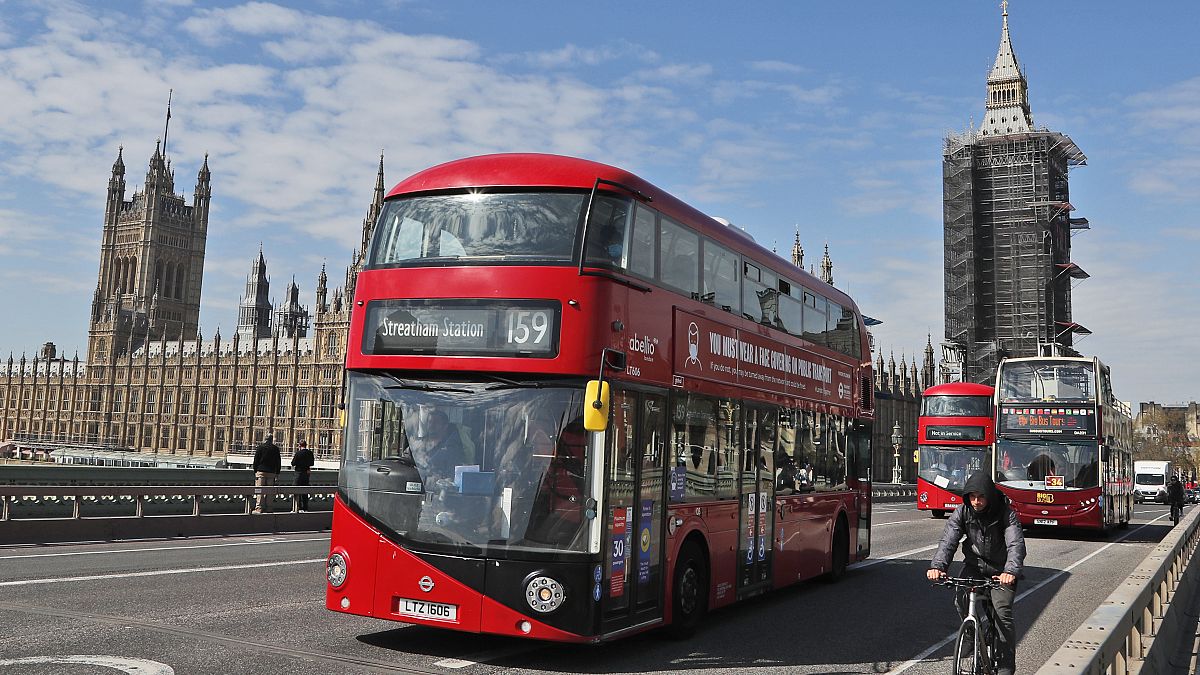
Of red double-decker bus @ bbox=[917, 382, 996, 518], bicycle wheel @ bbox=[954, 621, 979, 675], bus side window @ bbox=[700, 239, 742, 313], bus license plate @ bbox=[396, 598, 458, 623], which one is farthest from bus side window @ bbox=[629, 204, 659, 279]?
red double-decker bus @ bbox=[917, 382, 996, 518]

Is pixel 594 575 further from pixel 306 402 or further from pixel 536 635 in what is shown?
pixel 306 402

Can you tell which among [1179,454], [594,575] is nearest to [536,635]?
[594,575]

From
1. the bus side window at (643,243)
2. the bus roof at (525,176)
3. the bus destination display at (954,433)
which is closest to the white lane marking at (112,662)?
the bus roof at (525,176)

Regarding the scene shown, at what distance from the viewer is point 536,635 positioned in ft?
25.7

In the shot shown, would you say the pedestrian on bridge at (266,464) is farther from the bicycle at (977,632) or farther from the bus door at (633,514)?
the bicycle at (977,632)

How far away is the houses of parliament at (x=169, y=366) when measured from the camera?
354 feet

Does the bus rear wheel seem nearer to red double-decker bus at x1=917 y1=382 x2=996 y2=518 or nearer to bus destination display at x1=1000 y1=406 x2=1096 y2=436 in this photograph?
bus destination display at x1=1000 y1=406 x2=1096 y2=436

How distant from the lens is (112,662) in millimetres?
7289

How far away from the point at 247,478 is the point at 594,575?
2703 cm

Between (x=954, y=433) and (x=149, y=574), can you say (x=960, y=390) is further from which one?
(x=149, y=574)

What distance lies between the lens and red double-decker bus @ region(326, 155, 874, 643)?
7.90 m

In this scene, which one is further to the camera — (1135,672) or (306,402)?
(306,402)

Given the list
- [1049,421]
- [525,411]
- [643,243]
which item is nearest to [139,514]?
[525,411]

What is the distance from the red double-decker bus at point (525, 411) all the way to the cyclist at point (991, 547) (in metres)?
2.52
